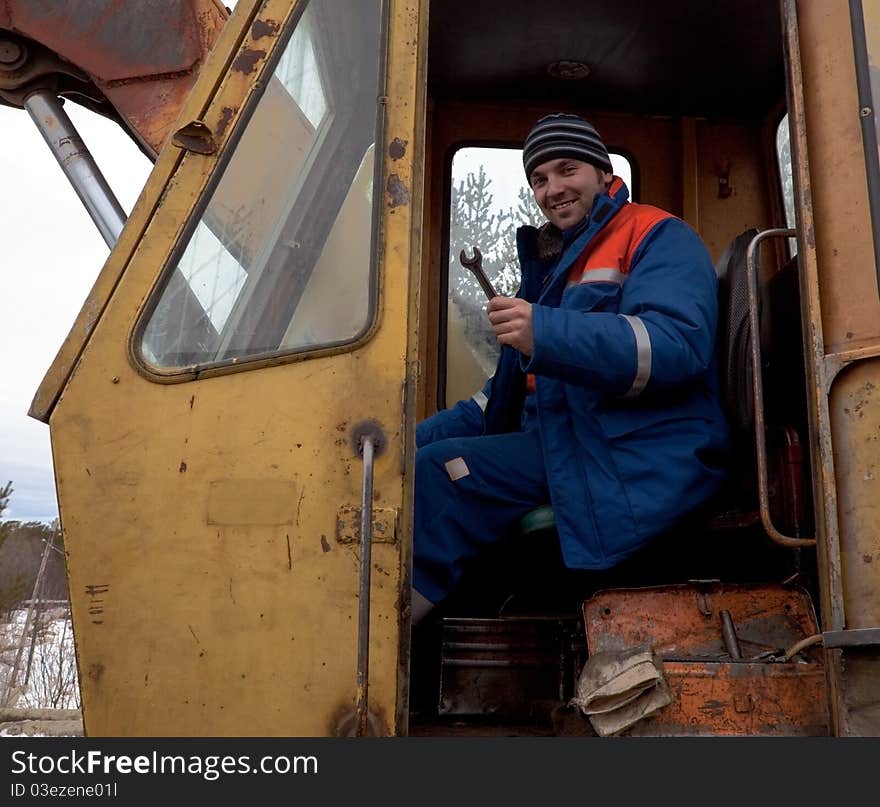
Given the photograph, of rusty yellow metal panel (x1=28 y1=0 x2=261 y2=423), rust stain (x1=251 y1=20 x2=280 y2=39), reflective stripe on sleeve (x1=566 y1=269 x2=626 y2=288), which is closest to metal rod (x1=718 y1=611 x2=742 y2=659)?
reflective stripe on sleeve (x1=566 y1=269 x2=626 y2=288)

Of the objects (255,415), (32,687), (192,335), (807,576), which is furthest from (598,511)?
(32,687)

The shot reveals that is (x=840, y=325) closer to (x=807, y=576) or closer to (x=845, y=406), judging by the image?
(x=845, y=406)

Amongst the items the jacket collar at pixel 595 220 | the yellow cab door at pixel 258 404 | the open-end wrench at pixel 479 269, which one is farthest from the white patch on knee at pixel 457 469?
the open-end wrench at pixel 479 269

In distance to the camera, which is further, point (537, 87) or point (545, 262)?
point (537, 87)

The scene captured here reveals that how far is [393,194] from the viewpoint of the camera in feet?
6.23

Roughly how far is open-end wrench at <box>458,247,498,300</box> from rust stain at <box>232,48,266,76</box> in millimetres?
1144

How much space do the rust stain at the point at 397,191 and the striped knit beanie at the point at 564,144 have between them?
88 centimetres

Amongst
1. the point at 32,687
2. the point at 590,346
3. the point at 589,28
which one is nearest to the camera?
the point at 590,346

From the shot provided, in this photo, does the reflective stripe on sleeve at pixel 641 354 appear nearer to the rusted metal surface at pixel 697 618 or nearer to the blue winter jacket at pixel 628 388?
the blue winter jacket at pixel 628 388

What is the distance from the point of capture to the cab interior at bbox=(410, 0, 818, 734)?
235cm

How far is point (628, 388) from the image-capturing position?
6.93 ft

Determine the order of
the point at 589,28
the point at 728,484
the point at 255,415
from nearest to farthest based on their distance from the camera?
the point at 255,415 < the point at 728,484 < the point at 589,28

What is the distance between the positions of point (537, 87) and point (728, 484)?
1705 millimetres

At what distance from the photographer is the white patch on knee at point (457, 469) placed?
2.38 m
